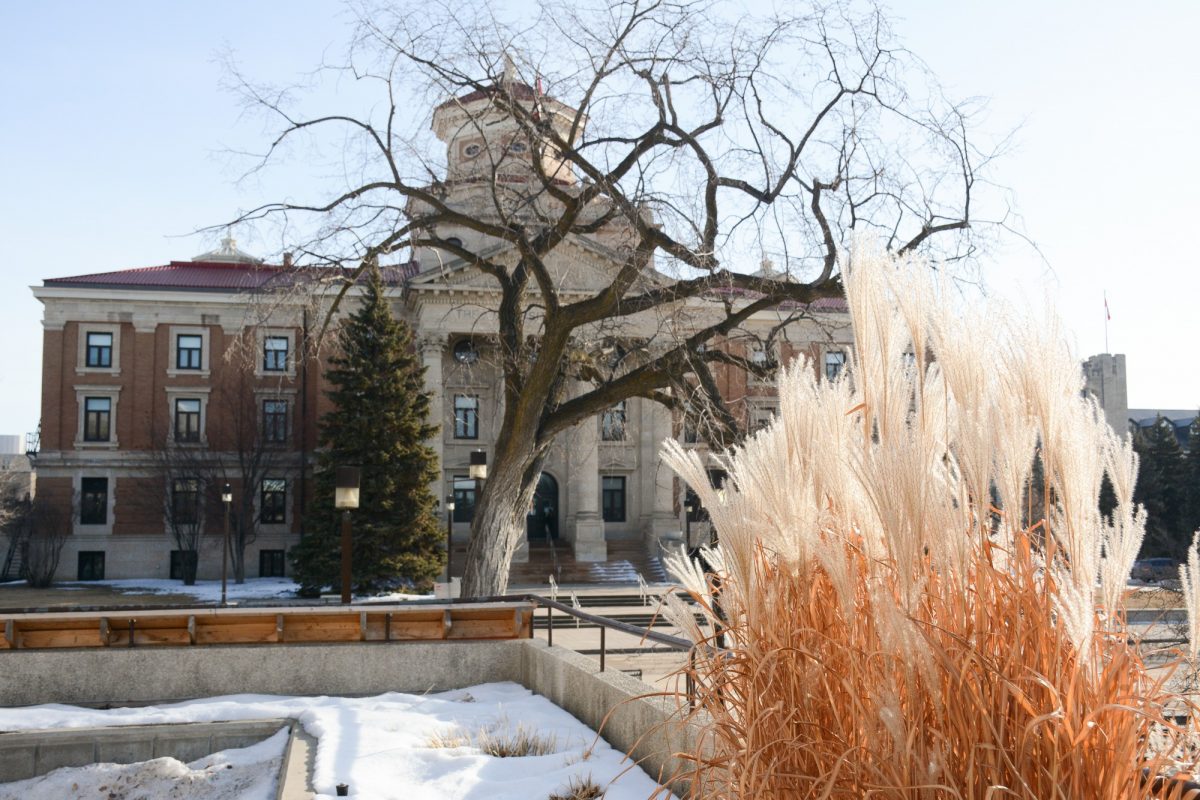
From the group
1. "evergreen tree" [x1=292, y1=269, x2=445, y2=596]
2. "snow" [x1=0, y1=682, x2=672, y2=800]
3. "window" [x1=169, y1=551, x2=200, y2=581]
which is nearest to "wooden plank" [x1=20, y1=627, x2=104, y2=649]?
"snow" [x1=0, y1=682, x2=672, y2=800]

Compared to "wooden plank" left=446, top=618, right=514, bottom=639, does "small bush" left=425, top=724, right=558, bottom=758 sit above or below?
below

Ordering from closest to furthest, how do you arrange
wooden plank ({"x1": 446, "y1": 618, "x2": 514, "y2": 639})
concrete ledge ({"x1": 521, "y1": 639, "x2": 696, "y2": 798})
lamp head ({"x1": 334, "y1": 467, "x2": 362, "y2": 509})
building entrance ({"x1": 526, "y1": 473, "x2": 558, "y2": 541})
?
concrete ledge ({"x1": 521, "y1": 639, "x2": 696, "y2": 798}), wooden plank ({"x1": 446, "y1": 618, "x2": 514, "y2": 639}), lamp head ({"x1": 334, "y1": 467, "x2": 362, "y2": 509}), building entrance ({"x1": 526, "y1": 473, "x2": 558, "y2": 541})

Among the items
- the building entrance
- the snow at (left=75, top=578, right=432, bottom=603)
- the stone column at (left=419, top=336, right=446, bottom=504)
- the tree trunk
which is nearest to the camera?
the tree trunk

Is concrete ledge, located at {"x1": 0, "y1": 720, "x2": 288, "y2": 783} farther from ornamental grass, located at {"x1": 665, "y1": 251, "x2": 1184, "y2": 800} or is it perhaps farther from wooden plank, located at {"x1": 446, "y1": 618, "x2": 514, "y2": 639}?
ornamental grass, located at {"x1": 665, "y1": 251, "x2": 1184, "y2": 800}

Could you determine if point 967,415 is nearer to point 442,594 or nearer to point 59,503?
point 442,594

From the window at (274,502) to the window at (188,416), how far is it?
3457 mm

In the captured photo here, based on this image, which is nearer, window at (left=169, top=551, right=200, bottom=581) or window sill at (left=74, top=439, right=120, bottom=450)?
window at (left=169, top=551, right=200, bottom=581)

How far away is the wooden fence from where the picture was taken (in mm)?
9922

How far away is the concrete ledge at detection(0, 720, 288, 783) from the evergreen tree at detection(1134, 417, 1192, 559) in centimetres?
3605

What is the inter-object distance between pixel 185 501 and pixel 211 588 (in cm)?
396

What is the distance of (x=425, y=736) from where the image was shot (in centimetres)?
789

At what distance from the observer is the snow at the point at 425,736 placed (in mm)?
6543

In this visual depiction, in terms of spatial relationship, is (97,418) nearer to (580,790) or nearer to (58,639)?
(58,639)

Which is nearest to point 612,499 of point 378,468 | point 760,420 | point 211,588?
point 378,468
